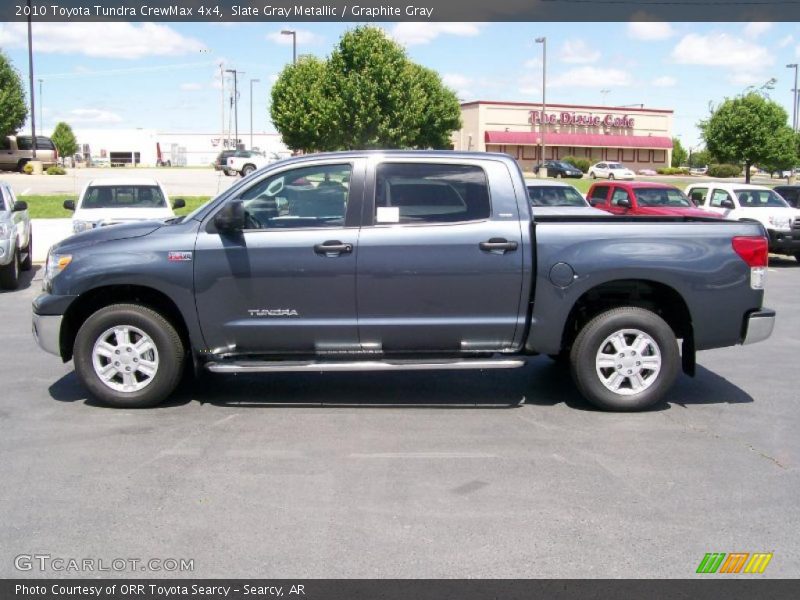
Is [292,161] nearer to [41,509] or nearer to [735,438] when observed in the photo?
[41,509]

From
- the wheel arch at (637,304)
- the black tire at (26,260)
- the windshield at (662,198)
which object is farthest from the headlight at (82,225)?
the windshield at (662,198)

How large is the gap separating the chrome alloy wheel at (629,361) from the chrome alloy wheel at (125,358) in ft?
11.5

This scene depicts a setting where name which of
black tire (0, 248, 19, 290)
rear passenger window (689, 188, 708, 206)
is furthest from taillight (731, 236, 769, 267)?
rear passenger window (689, 188, 708, 206)

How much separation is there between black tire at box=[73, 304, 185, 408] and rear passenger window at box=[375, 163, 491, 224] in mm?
1871

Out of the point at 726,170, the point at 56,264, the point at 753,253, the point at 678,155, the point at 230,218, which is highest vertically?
the point at 678,155

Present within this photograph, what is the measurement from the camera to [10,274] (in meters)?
13.5

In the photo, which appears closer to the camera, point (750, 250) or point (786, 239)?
point (750, 250)

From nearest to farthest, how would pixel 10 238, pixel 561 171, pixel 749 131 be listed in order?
pixel 10 238 < pixel 749 131 < pixel 561 171

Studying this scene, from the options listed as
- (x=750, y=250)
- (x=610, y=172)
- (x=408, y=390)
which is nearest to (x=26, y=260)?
(x=408, y=390)

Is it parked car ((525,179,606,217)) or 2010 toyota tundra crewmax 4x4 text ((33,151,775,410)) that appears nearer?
2010 toyota tundra crewmax 4x4 text ((33,151,775,410))

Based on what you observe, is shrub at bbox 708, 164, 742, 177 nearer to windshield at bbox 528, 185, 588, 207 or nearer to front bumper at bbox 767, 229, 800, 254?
front bumper at bbox 767, 229, 800, 254

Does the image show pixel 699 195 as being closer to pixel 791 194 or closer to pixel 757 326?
pixel 791 194

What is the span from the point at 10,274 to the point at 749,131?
31975 mm

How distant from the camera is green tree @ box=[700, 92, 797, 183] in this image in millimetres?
36438
